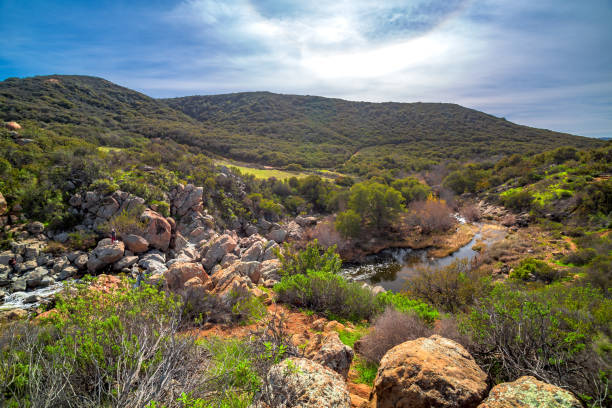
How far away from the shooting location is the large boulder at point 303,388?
250 centimetres

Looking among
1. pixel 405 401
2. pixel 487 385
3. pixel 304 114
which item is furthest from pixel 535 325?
pixel 304 114

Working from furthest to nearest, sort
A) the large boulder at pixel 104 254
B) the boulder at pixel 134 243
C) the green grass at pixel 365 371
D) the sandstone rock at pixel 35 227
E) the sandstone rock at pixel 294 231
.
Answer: the sandstone rock at pixel 294 231 → the boulder at pixel 134 243 → the sandstone rock at pixel 35 227 → the large boulder at pixel 104 254 → the green grass at pixel 365 371

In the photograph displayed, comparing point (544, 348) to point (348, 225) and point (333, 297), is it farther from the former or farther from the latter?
point (348, 225)

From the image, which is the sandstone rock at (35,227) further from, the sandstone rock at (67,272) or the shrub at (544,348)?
the shrub at (544,348)

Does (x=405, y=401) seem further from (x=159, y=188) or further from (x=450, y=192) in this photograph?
(x=450, y=192)

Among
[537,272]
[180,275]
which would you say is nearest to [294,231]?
[180,275]

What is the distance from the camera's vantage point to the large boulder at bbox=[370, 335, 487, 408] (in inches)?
100

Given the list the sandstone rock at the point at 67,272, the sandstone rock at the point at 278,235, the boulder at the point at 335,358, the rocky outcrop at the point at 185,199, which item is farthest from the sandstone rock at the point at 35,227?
the boulder at the point at 335,358

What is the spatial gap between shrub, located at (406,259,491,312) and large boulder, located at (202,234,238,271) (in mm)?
9978

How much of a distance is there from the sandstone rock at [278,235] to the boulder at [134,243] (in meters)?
9.67

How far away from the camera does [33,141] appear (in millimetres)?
16641

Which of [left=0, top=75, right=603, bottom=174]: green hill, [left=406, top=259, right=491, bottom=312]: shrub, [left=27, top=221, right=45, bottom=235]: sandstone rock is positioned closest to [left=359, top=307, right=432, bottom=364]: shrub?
[left=406, top=259, right=491, bottom=312]: shrub

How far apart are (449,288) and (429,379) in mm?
7499

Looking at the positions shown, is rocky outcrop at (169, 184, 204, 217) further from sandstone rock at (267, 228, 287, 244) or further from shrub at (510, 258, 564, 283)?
shrub at (510, 258, 564, 283)
